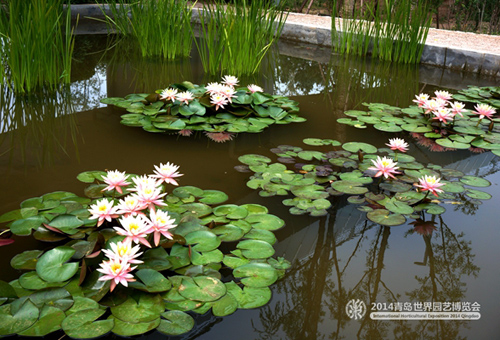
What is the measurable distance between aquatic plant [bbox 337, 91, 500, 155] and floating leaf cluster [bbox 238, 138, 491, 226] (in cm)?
45

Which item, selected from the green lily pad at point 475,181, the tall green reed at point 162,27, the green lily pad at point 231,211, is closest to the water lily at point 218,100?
the green lily pad at point 231,211

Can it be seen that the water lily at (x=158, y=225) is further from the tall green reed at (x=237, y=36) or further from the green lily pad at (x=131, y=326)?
the tall green reed at (x=237, y=36)

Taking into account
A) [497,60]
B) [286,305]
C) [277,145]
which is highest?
[497,60]

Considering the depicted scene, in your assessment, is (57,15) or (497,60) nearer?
(57,15)

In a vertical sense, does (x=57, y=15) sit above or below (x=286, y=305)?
above

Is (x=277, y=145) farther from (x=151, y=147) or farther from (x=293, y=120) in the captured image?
(x=151, y=147)

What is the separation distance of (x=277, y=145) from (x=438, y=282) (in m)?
1.24

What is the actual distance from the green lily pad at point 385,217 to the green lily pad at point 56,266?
1.07 metres

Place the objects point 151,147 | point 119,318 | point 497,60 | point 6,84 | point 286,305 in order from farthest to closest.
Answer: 1. point 497,60
2. point 6,84
3. point 151,147
4. point 286,305
5. point 119,318

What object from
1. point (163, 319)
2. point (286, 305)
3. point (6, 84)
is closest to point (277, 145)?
point (286, 305)

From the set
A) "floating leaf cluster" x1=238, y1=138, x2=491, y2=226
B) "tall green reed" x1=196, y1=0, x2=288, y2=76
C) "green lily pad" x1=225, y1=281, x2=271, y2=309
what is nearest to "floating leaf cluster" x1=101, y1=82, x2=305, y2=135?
"floating leaf cluster" x1=238, y1=138, x2=491, y2=226

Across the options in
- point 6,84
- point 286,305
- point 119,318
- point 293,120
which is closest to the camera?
point 119,318

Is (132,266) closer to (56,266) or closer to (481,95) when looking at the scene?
(56,266)

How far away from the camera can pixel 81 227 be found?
4.86ft
